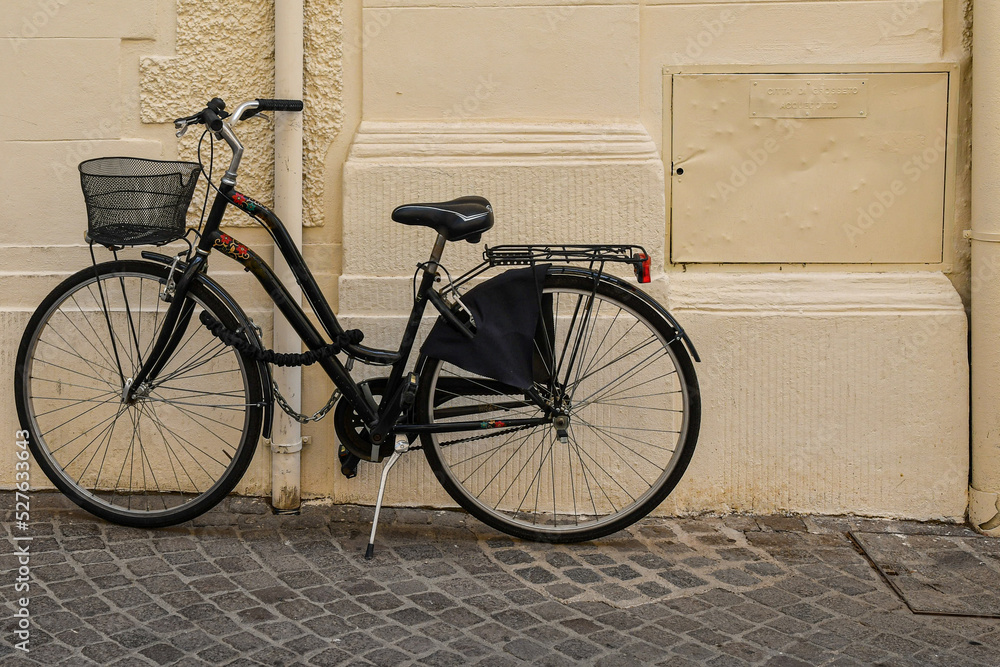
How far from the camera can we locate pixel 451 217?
3.99 m

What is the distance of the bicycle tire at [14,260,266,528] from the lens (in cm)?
468

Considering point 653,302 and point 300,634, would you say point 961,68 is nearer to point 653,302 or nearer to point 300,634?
point 653,302

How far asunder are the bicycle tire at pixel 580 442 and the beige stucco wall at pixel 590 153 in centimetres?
19

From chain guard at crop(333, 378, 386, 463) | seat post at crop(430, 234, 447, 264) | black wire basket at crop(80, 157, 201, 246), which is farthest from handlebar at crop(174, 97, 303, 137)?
chain guard at crop(333, 378, 386, 463)

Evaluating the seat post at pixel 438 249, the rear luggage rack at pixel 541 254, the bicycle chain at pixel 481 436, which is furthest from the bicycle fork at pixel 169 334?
the rear luggage rack at pixel 541 254

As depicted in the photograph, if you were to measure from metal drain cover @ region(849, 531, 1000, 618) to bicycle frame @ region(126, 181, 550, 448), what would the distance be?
1378 millimetres

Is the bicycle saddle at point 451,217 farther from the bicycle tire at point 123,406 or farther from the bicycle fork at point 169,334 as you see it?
the bicycle tire at point 123,406

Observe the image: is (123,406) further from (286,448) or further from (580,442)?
(580,442)

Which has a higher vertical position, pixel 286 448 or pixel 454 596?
pixel 286 448

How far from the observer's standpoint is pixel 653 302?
4125mm

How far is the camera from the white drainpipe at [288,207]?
14.8 ft

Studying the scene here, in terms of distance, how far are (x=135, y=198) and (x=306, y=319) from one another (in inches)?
29.4

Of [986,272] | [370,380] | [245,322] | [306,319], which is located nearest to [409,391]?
[370,380]

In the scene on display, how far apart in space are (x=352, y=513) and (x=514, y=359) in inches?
42.1
